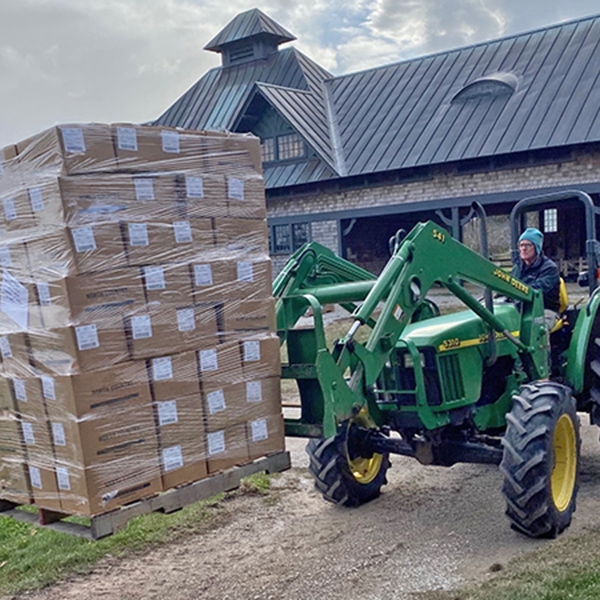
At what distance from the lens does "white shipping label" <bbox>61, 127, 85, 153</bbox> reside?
334cm

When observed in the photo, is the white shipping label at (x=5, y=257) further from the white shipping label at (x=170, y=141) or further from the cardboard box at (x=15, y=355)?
the white shipping label at (x=170, y=141)

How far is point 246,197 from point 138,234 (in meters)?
0.70

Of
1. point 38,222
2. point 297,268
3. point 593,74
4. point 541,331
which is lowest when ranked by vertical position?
point 541,331

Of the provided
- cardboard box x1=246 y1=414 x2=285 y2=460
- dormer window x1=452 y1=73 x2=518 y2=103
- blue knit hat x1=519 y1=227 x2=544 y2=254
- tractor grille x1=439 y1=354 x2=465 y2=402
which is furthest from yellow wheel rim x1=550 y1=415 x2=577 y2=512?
dormer window x1=452 y1=73 x2=518 y2=103

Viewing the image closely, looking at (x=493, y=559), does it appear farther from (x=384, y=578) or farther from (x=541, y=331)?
(x=541, y=331)

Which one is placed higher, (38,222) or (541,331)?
(38,222)

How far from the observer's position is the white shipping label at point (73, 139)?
11.0 ft

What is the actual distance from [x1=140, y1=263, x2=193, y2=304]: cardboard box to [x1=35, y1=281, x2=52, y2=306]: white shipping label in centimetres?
43

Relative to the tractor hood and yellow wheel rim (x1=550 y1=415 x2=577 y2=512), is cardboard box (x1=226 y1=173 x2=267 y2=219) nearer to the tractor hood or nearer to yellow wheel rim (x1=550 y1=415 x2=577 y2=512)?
the tractor hood

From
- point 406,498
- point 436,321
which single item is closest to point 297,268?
point 436,321

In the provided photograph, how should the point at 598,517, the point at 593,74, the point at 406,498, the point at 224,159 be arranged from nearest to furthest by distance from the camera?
1. the point at 224,159
2. the point at 598,517
3. the point at 406,498
4. the point at 593,74

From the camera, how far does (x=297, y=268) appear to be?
5.46 metres

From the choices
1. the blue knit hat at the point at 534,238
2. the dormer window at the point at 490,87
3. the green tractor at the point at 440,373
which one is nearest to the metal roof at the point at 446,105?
the dormer window at the point at 490,87

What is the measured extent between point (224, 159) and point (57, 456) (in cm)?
168
